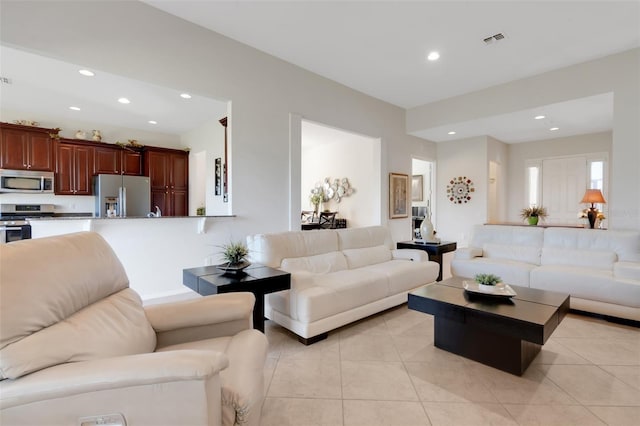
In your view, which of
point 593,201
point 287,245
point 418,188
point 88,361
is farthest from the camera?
point 418,188

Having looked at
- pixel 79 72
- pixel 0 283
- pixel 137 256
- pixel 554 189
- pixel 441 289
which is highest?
pixel 79 72

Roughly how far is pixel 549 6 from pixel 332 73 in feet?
8.49

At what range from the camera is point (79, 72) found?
3615 mm

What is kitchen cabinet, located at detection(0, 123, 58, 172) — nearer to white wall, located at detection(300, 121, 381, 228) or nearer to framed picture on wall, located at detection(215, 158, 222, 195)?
framed picture on wall, located at detection(215, 158, 222, 195)

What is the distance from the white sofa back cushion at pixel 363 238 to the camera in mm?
3756

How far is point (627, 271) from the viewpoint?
297 centimetres

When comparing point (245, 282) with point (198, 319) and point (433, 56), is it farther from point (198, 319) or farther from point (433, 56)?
point (433, 56)

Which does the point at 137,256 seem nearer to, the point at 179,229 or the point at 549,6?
the point at 179,229

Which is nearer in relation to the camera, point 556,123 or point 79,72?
point 79,72

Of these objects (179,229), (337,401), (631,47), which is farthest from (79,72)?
(631,47)

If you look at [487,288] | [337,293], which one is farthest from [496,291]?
[337,293]

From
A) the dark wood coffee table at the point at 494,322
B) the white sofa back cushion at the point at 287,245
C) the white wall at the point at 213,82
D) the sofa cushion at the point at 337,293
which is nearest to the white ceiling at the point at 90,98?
the white wall at the point at 213,82

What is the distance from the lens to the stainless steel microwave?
4879 mm

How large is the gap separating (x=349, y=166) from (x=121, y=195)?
15.6 ft
